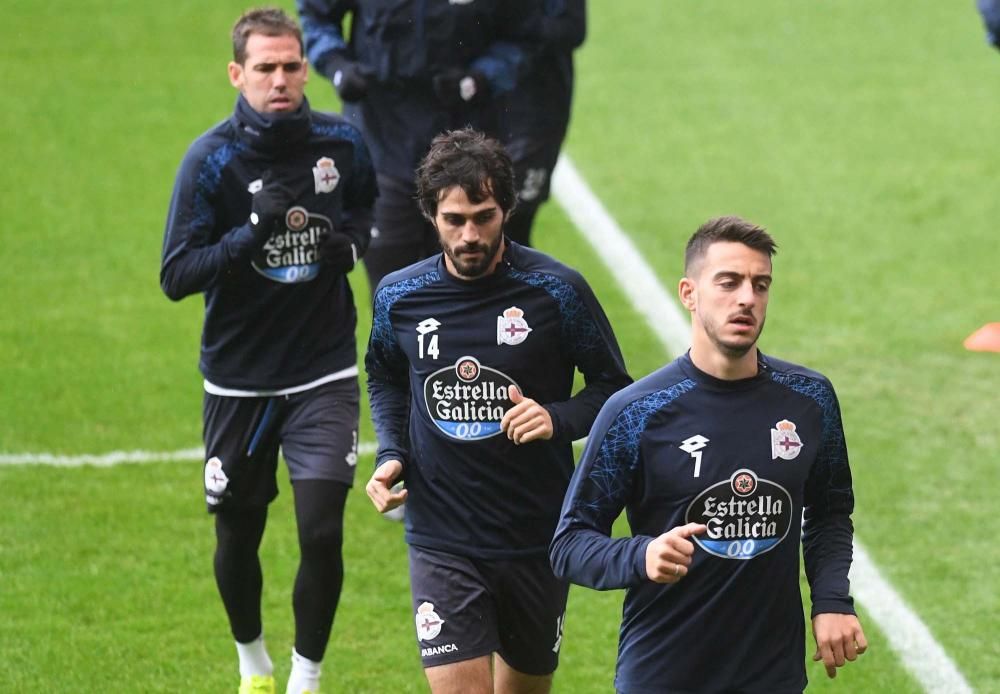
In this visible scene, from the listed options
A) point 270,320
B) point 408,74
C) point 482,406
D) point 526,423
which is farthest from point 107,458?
point 526,423

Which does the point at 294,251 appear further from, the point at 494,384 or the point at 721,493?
the point at 721,493

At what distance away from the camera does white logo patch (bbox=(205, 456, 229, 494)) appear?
6.59 m

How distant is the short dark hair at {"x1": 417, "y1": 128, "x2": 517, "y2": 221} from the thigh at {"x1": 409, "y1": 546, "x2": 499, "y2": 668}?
1046mm

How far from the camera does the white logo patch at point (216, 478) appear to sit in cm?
659

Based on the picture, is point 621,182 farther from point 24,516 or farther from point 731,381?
point 731,381

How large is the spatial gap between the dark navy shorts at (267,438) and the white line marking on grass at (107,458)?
A: 246cm

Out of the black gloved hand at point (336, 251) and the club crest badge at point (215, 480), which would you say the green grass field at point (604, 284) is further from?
the black gloved hand at point (336, 251)

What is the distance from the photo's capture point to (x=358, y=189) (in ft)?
22.7

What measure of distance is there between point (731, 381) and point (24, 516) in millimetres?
4698

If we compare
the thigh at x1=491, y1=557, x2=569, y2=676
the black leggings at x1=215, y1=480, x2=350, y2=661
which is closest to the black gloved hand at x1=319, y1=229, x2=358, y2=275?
the black leggings at x1=215, y1=480, x2=350, y2=661

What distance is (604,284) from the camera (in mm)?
11727

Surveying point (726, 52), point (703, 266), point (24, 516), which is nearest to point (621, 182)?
point (726, 52)

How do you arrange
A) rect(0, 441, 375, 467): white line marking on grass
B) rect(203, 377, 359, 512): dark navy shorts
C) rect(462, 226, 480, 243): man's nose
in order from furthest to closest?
1. rect(0, 441, 375, 467): white line marking on grass
2. rect(203, 377, 359, 512): dark navy shorts
3. rect(462, 226, 480, 243): man's nose

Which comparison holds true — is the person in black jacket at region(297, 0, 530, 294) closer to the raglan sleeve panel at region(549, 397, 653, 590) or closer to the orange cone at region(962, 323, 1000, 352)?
the orange cone at region(962, 323, 1000, 352)
